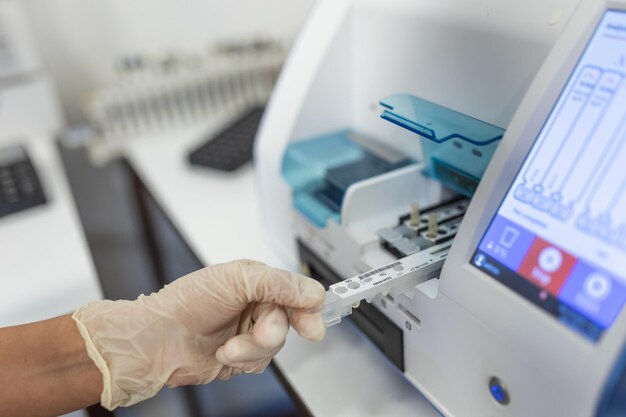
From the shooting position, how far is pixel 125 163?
119 cm

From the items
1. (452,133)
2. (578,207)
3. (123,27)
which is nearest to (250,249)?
(452,133)

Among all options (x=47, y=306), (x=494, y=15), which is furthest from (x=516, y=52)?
(x=47, y=306)

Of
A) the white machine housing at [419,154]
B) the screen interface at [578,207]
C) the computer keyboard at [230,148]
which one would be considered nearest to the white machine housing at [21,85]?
the computer keyboard at [230,148]

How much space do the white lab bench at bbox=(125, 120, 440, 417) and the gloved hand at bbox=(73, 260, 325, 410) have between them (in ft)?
0.33

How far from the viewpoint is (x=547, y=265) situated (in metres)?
0.39

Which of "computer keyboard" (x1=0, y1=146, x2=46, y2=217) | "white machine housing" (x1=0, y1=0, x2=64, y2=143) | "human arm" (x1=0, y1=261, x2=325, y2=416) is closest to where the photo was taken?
"human arm" (x1=0, y1=261, x2=325, y2=416)

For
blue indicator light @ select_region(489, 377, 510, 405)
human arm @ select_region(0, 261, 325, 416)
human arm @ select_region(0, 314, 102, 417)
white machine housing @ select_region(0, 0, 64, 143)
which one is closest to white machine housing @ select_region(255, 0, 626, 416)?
blue indicator light @ select_region(489, 377, 510, 405)

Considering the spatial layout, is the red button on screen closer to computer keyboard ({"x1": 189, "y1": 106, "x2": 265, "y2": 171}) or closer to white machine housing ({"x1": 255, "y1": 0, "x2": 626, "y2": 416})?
white machine housing ({"x1": 255, "y1": 0, "x2": 626, "y2": 416})

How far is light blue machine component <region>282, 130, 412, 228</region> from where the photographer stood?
2.11ft

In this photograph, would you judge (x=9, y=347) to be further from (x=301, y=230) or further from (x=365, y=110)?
(x=365, y=110)

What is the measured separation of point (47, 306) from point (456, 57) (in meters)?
0.64

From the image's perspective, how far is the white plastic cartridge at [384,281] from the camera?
45cm

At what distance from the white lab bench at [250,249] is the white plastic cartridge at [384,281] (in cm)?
13

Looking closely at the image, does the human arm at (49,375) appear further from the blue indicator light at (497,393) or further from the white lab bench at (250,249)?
the blue indicator light at (497,393)
